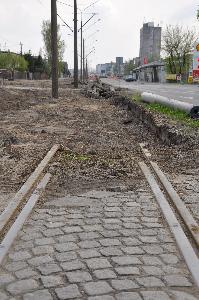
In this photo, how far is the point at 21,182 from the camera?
7121mm

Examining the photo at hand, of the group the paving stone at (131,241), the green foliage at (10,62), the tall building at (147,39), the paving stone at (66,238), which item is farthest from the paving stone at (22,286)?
the tall building at (147,39)

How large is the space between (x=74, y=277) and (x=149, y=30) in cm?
19525

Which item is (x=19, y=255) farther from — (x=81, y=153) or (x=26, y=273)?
(x=81, y=153)

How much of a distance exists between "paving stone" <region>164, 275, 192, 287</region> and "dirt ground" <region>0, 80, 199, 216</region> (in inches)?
105

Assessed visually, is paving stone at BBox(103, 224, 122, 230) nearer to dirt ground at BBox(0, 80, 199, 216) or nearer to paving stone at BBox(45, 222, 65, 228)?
paving stone at BBox(45, 222, 65, 228)

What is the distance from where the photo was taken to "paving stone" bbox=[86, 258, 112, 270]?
4042mm

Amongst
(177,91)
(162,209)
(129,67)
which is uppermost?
(129,67)

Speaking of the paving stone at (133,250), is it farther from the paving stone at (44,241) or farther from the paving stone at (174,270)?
the paving stone at (44,241)

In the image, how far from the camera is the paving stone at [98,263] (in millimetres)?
4042

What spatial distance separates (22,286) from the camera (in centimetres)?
370

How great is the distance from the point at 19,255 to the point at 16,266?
235 mm

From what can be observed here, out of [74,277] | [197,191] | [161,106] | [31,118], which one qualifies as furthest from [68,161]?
[161,106]

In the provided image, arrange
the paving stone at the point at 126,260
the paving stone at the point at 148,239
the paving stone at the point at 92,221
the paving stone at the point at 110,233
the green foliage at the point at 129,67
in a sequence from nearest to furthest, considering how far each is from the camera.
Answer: the paving stone at the point at 126,260, the paving stone at the point at 148,239, the paving stone at the point at 110,233, the paving stone at the point at 92,221, the green foliage at the point at 129,67

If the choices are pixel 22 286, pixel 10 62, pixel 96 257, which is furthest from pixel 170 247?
pixel 10 62
